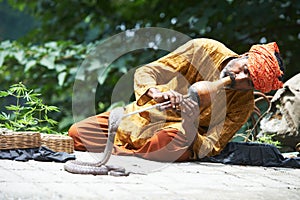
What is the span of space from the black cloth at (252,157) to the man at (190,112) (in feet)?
0.24

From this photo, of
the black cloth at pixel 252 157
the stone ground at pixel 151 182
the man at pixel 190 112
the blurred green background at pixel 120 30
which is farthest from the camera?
the blurred green background at pixel 120 30

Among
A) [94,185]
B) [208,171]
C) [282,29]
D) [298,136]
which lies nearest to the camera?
[94,185]

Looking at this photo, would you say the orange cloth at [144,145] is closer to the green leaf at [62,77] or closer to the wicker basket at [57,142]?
the wicker basket at [57,142]

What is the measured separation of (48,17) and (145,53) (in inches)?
58.8

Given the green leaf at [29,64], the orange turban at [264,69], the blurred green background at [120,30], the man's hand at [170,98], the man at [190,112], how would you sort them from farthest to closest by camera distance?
the blurred green background at [120,30] < the green leaf at [29,64] < the man at [190,112] < the orange turban at [264,69] < the man's hand at [170,98]

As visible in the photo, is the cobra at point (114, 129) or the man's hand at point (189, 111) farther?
the man's hand at point (189, 111)

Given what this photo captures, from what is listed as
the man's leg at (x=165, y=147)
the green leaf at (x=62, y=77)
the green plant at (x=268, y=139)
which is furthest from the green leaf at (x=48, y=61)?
the man's leg at (x=165, y=147)

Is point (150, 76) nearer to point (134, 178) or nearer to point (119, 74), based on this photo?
point (134, 178)

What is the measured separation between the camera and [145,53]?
6.12m

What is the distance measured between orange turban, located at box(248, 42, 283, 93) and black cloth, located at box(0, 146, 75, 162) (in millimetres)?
1091

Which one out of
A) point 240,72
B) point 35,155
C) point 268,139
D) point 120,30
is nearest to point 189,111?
point 240,72

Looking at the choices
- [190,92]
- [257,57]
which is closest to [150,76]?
[190,92]

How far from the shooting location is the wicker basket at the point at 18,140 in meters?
3.38

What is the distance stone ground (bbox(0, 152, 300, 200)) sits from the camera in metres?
2.47
